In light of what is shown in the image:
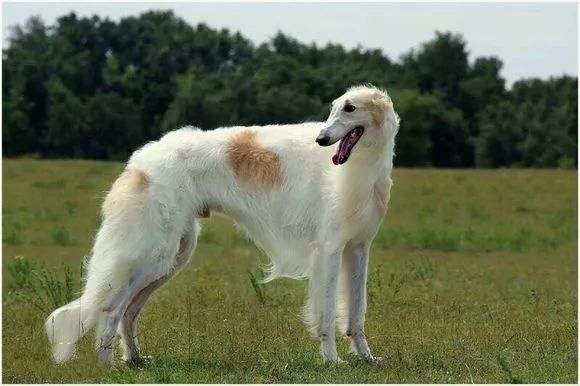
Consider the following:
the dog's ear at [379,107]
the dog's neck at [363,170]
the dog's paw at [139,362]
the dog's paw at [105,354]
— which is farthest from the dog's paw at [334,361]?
the dog's ear at [379,107]

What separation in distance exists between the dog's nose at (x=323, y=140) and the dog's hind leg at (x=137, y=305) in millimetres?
1493

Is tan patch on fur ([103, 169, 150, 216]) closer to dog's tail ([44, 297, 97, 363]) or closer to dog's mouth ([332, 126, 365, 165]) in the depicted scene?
dog's tail ([44, 297, 97, 363])

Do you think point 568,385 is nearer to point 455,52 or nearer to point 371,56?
point 371,56

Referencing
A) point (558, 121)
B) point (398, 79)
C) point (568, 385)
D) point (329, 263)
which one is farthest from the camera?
point (398, 79)

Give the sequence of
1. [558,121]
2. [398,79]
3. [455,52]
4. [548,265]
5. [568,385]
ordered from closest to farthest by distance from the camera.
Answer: [568,385] < [548,265] < [558,121] < [398,79] < [455,52]

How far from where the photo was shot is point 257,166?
333 inches

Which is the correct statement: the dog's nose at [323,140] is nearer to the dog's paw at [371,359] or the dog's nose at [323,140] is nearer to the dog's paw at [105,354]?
the dog's paw at [371,359]

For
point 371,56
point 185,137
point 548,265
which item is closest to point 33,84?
point 371,56

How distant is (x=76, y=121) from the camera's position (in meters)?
43.9

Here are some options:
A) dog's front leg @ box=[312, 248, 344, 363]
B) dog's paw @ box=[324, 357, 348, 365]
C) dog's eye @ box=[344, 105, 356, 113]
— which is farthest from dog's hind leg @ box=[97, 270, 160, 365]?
dog's eye @ box=[344, 105, 356, 113]

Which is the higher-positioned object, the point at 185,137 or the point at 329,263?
the point at 185,137

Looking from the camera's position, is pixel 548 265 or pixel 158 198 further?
pixel 548 265

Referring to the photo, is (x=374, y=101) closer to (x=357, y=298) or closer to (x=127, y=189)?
(x=357, y=298)

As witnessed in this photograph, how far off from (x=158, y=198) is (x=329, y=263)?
1.49 m
